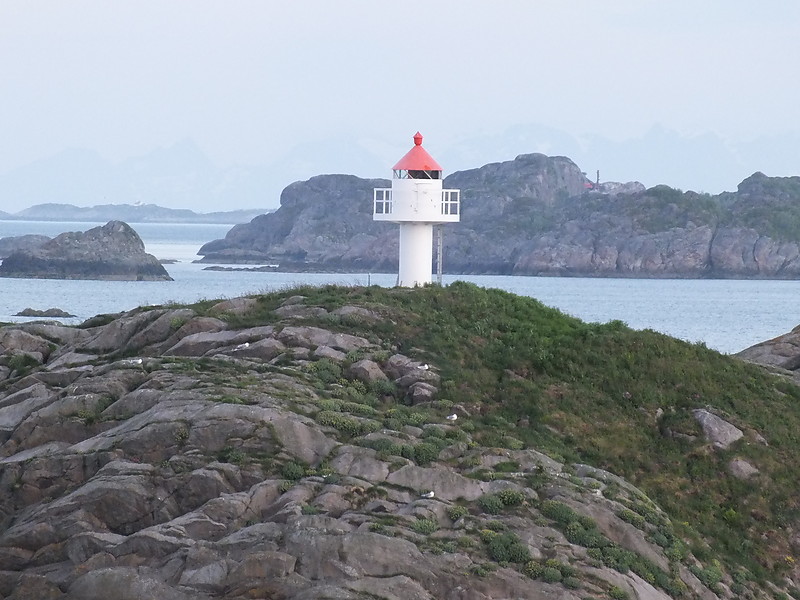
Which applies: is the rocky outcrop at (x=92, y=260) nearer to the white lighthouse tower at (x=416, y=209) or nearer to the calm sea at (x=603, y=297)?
the calm sea at (x=603, y=297)

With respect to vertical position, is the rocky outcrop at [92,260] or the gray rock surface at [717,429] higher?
the gray rock surface at [717,429]

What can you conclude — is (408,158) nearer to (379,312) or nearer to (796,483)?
(379,312)

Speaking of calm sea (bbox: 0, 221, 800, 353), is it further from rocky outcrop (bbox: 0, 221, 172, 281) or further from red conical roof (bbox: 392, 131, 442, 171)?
red conical roof (bbox: 392, 131, 442, 171)

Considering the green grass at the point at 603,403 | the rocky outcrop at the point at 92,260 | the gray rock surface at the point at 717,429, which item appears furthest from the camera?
the rocky outcrop at the point at 92,260

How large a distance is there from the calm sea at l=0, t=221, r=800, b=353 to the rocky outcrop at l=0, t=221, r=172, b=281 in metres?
3.16

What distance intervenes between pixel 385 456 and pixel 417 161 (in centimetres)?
1715

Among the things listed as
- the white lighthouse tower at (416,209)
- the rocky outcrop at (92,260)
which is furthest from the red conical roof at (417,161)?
the rocky outcrop at (92,260)

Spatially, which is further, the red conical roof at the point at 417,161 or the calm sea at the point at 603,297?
the calm sea at the point at 603,297

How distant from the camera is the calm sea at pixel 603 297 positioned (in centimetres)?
10044

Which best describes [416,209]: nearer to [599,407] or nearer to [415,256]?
[415,256]

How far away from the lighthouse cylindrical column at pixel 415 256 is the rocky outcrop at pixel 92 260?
368 ft

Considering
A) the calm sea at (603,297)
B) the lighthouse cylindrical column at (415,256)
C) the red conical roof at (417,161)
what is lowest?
the calm sea at (603,297)

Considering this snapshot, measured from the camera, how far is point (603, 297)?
137 meters

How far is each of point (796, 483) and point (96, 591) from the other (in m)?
15.7
